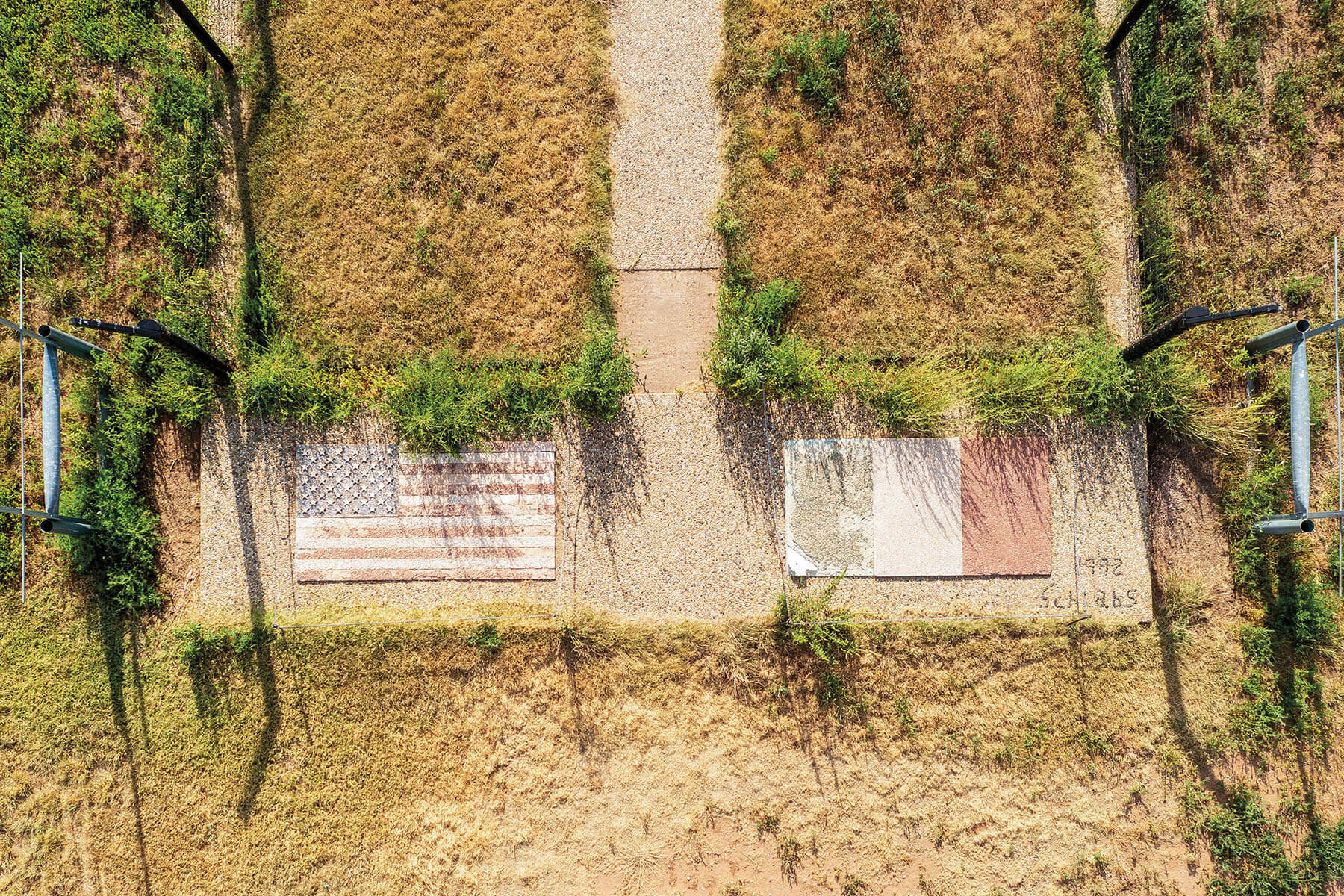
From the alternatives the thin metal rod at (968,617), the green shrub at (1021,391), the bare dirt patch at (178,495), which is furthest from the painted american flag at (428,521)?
the green shrub at (1021,391)

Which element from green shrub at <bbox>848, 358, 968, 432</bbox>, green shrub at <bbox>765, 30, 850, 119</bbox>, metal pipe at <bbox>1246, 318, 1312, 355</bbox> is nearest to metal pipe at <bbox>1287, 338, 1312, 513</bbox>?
metal pipe at <bbox>1246, 318, 1312, 355</bbox>

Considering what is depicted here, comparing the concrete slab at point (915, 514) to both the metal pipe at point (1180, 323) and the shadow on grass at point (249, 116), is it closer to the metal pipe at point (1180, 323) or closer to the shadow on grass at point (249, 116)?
the metal pipe at point (1180, 323)

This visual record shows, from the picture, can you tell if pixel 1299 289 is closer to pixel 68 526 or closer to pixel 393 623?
pixel 393 623

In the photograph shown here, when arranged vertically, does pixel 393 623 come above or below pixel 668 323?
below

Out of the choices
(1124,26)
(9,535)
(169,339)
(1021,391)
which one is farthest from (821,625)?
(9,535)

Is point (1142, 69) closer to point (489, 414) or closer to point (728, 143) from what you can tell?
point (728, 143)

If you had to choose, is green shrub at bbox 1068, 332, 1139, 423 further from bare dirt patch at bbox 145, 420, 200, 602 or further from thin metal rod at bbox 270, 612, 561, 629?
bare dirt patch at bbox 145, 420, 200, 602

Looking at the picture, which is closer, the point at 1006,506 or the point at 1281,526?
the point at 1281,526

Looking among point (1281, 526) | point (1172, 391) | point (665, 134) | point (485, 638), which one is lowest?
point (485, 638)
